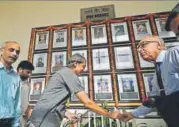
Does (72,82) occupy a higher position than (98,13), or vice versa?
(98,13)

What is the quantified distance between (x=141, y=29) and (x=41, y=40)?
1.44 metres

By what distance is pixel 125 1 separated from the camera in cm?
293

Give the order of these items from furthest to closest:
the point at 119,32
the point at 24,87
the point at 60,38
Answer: the point at 60,38 < the point at 119,32 < the point at 24,87

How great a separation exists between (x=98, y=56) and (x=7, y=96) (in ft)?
4.58

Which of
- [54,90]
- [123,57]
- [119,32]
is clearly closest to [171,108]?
[54,90]

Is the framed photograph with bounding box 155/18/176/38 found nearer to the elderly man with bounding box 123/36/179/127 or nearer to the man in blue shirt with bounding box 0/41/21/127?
the elderly man with bounding box 123/36/179/127

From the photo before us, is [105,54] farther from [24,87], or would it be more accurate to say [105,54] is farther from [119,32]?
[24,87]

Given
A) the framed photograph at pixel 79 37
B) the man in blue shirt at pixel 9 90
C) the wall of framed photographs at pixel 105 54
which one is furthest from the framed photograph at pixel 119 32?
the man in blue shirt at pixel 9 90

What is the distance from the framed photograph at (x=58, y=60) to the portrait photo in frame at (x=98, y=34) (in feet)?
1.50

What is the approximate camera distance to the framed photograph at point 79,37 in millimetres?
2713

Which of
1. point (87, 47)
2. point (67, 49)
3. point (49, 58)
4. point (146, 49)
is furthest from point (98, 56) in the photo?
point (146, 49)

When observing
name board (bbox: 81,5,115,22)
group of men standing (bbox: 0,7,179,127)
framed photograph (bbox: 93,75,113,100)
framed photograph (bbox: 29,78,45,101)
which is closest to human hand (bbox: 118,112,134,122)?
group of men standing (bbox: 0,7,179,127)

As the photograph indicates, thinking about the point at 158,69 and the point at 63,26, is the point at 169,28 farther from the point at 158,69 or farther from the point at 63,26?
the point at 63,26

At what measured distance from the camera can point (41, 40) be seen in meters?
2.87
